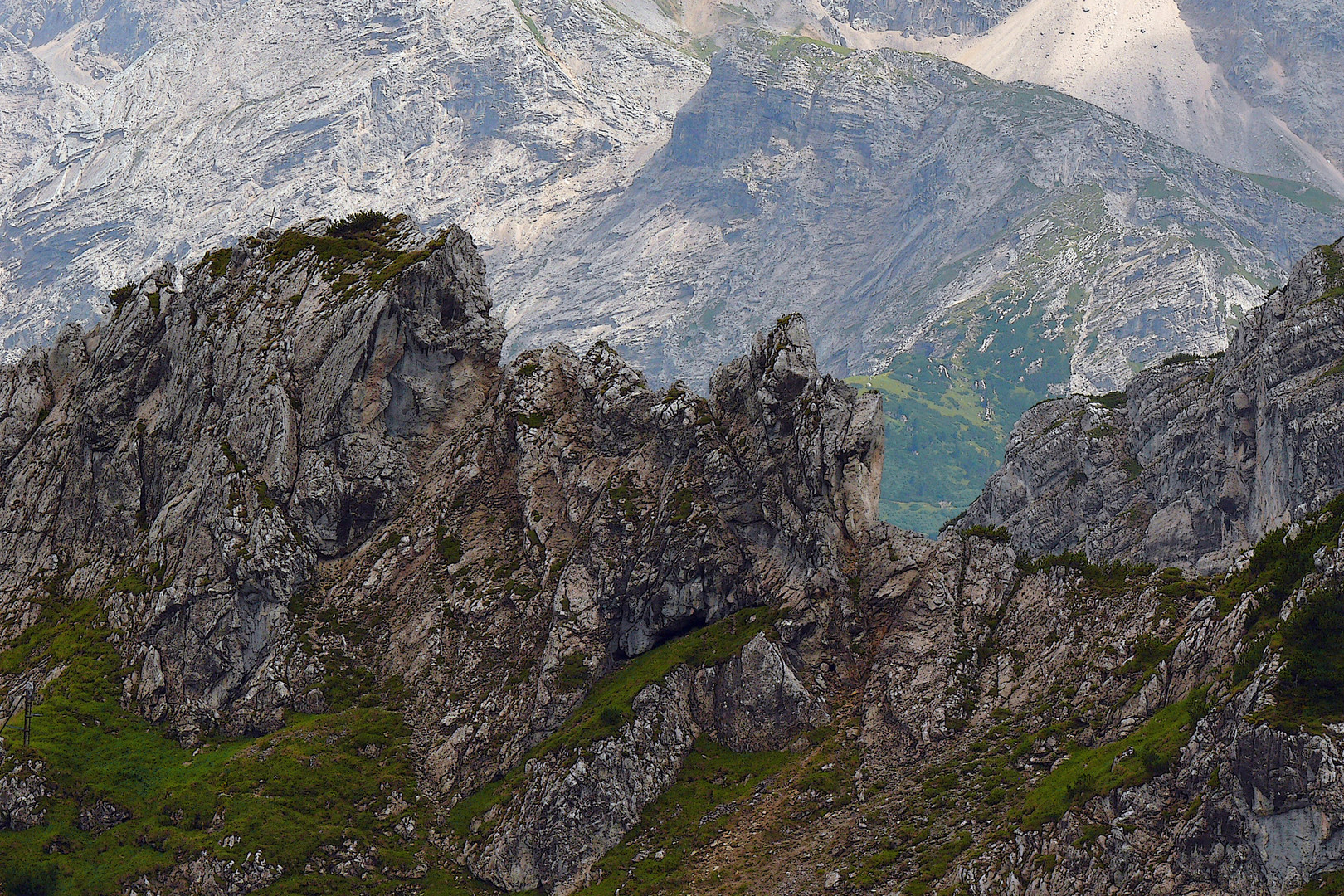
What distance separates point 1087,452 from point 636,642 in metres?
126

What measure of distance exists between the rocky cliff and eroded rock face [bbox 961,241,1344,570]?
164 feet

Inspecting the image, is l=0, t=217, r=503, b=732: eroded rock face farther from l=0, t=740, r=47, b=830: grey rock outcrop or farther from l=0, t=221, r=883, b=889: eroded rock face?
l=0, t=740, r=47, b=830: grey rock outcrop

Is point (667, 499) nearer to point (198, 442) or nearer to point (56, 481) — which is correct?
point (198, 442)

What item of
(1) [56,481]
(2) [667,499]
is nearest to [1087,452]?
(2) [667,499]

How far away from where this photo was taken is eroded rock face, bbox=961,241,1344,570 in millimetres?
133125

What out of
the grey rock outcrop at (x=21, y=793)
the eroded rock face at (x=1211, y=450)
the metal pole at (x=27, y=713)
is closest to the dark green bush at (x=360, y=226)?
the metal pole at (x=27, y=713)

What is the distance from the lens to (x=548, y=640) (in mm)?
84938

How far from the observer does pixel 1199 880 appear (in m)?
48.8

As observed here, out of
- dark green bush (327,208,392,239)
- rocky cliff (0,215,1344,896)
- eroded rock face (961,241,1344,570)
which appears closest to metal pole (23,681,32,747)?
rocky cliff (0,215,1344,896)

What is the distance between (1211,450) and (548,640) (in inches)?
4266

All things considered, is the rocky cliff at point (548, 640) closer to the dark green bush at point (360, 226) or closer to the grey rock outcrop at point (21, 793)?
the grey rock outcrop at point (21, 793)

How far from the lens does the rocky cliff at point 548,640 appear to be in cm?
5800

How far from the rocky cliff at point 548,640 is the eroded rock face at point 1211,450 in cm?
4987

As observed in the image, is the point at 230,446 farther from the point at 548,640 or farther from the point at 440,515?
the point at 548,640
